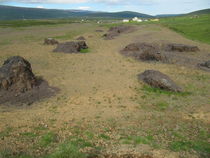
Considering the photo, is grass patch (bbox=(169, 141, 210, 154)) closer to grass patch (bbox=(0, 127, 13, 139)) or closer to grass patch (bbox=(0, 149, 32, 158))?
grass patch (bbox=(0, 149, 32, 158))

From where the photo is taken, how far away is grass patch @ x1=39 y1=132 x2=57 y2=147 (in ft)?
42.5

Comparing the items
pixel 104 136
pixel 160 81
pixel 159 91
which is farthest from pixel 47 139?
pixel 160 81

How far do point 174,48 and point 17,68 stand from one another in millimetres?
32620

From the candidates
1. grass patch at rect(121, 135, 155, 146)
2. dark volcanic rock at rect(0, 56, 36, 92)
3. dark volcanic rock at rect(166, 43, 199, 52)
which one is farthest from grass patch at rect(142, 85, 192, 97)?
dark volcanic rock at rect(166, 43, 199, 52)

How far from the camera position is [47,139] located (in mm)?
13344

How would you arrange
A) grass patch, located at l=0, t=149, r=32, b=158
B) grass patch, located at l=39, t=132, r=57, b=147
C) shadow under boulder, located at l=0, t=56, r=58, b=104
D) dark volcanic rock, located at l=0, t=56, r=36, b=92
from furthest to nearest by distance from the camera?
dark volcanic rock, located at l=0, t=56, r=36, b=92 → shadow under boulder, located at l=0, t=56, r=58, b=104 → grass patch, located at l=39, t=132, r=57, b=147 → grass patch, located at l=0, t=149, r=32, b=158

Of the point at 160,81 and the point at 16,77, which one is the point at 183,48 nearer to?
the point at 160,81

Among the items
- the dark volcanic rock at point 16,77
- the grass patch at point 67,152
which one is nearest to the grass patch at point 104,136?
the grass patch at point 67,152

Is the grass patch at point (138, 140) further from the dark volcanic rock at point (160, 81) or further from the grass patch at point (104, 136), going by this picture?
the dark volcanic rock at point (160, 81)

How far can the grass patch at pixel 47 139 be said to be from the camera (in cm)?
1295

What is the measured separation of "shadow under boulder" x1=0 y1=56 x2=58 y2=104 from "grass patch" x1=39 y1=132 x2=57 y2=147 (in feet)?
21.2

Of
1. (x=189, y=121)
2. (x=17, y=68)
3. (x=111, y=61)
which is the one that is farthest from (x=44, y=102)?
(x=111, y=61)

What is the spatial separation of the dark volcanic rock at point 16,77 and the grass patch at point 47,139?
8559 mm

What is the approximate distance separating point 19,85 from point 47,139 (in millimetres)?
9557
